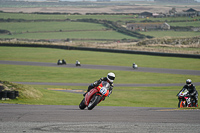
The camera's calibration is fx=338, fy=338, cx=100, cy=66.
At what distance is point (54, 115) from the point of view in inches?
421

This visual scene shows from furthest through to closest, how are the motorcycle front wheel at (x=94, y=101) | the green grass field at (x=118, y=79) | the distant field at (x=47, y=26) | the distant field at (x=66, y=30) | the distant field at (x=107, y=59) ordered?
the distant field at (x=47, y=26)
the distant field at (x=66, y=30)
the distant field at (x=107, y=59)
the green grass field at (x=118, y=79)
the motorcycle front wheel at (x=94, y=101)

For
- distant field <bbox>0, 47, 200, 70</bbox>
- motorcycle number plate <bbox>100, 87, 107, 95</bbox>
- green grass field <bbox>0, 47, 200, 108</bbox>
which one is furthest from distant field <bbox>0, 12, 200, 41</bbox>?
motorcycle number plate <bbox>100, 87, 107, 95</bbox>

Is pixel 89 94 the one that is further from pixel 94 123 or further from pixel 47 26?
pixel 47 26

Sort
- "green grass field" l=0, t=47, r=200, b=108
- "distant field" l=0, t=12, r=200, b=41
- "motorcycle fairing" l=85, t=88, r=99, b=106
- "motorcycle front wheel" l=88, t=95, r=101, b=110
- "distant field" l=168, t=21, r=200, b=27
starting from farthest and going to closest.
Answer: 1. "distant field" l=168, t=21, r=200, b=27
2. "distant field" l=0, t=12, r=200, b=41
3. "green grass field" l=0, t=47, r=200, b=108
4. "motorcycle fairing" l=85, t=88, r=99, b=106
5. "motorcycle front wheel" l=88, t=95, r=101, b=110

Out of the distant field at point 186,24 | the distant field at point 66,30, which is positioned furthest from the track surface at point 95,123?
the distant field at point 186,24

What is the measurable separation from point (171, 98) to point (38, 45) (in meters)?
54.7

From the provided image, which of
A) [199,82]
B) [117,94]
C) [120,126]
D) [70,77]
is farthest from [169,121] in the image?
[70,77]

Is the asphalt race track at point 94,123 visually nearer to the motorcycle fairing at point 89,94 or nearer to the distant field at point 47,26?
the motorcycle fairing at point 89,94

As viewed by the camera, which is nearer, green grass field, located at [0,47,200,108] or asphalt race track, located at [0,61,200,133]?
asphalt race track, located at [0,61,200,133]

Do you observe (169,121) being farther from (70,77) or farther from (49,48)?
(49,48)

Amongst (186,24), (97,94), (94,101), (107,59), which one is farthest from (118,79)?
(186,24)

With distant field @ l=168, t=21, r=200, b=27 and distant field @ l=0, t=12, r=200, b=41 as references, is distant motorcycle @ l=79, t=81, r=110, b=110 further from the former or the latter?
distant field @ l=168, t=21, r=200, b=27

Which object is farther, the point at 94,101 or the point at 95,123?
the point at 94,101

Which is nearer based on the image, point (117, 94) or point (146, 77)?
point (117, 94)
